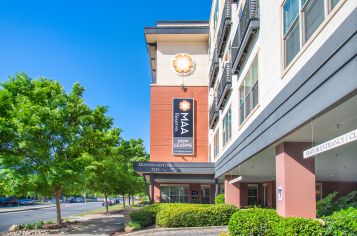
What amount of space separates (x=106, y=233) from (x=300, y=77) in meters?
16.6

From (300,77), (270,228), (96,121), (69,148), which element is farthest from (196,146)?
(300,77)

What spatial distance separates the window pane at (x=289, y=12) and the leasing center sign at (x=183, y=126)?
96.9 feet

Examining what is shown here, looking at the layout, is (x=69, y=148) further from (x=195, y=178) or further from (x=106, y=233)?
(x=195, y=178)

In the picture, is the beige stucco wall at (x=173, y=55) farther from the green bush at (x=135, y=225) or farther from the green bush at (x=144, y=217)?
the green bush at (x=135, y=225)

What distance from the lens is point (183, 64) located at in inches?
1657

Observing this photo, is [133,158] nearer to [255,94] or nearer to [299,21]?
[255,94]

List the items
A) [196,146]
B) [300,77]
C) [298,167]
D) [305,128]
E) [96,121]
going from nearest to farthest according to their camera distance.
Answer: [300,77], [305,128], [298,167], [96,121], [196,146]

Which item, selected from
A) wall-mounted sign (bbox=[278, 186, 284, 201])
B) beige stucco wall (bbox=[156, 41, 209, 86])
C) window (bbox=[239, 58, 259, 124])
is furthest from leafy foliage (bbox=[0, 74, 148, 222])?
beige stucco wall (bbox=[156, 41, 209, 86])

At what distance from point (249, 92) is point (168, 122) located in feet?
81.9

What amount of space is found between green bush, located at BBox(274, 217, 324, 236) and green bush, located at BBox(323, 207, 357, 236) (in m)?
0.23

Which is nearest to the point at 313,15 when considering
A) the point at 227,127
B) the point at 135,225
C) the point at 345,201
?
the point at 345,201

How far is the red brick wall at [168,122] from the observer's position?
40.4 meters

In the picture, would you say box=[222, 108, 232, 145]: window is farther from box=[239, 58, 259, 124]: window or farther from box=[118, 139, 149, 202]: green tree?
box=[118, 139, 149, 202]: green tree

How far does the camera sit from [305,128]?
33.2 feet
